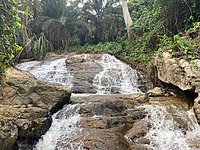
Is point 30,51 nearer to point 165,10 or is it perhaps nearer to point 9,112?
point 165,10

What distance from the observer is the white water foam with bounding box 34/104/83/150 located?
5352 millimetres

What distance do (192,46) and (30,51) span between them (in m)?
10.9

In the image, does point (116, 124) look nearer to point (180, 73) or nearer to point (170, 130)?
point (170, 130)

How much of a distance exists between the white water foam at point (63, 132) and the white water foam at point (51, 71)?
4090 millimetres

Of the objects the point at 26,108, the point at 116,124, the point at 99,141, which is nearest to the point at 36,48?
the point at 26,108

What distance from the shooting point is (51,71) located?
12.0m

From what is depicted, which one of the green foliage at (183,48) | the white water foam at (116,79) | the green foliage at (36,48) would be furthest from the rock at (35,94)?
the green foliage at (36,48)

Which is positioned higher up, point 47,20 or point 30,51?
point 47,20

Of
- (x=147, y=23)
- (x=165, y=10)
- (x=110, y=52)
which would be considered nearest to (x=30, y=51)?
(x=110, y=52)

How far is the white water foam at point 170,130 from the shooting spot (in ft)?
17.4

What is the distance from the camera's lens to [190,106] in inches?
271

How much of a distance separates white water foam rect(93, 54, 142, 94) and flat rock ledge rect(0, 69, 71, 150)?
3243mm

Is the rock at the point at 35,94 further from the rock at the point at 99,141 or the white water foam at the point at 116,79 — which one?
the white water foam at the point at 116,79

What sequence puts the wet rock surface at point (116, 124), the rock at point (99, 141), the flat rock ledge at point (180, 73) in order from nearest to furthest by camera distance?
the rock at point (99, 141)
the wet rock surface at point (116, 124)
the flat rock ledge at point (180, 73)
